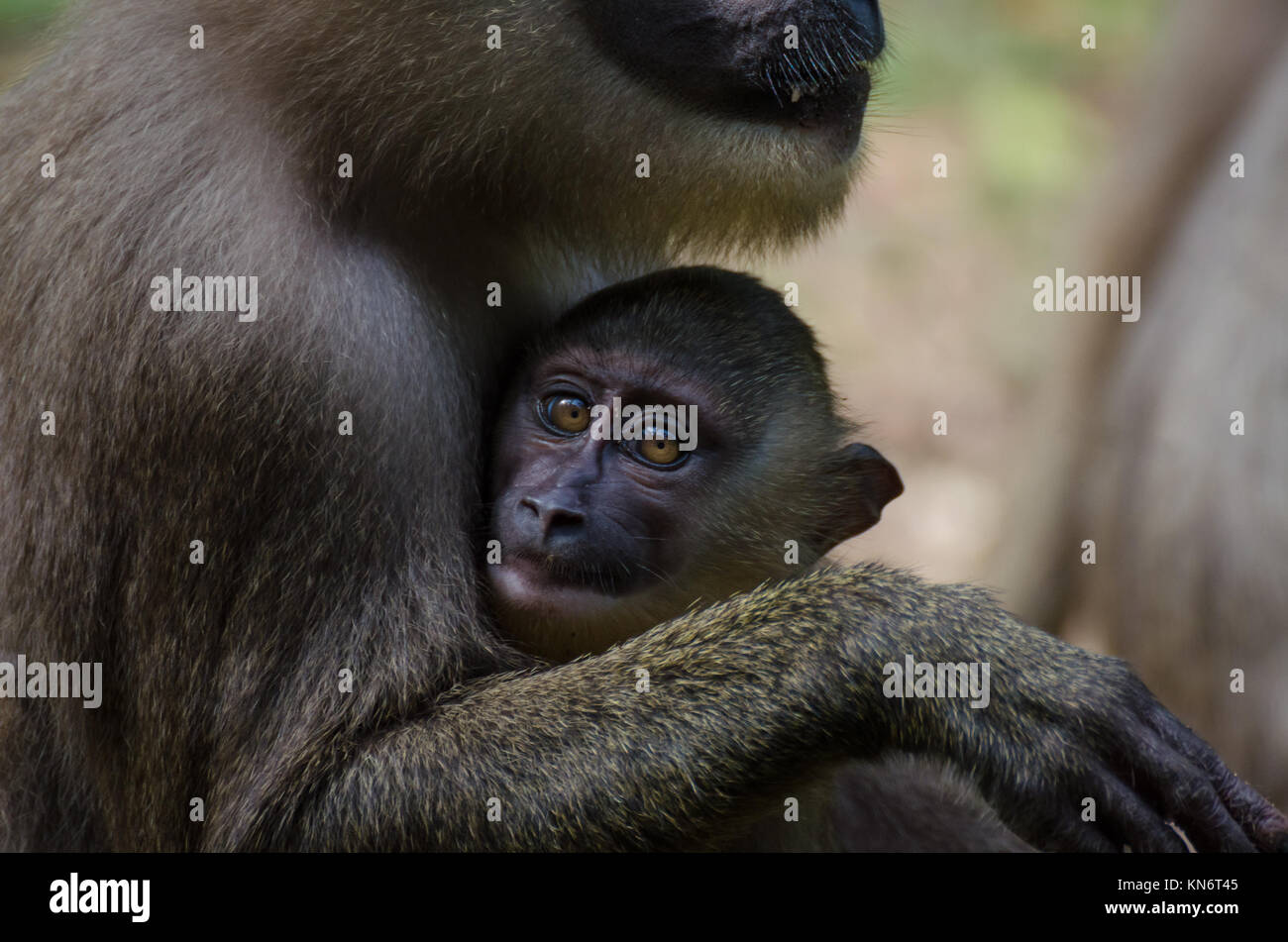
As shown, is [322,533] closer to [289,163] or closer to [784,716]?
[289,163]

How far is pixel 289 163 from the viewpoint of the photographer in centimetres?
413

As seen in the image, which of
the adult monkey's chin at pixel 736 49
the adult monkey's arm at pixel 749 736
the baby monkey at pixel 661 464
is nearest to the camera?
the adult monkey's arm at pixel 749 736

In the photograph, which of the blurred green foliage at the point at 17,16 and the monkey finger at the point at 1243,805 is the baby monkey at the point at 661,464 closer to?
the monkey finger at the point at 1243,805

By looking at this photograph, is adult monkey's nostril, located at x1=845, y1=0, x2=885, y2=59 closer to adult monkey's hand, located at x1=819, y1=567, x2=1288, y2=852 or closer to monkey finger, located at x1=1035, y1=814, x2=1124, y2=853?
adult monkey's hand, located at x1=819, y1=567, x2=1288, y2=852

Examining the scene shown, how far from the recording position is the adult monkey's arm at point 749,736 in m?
3.75

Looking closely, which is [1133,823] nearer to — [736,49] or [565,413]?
[565,413]

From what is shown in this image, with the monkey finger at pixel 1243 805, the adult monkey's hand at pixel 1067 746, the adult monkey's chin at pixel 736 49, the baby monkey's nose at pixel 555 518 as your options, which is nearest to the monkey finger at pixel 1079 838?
the adult monkey's hand at pixel 1067 746

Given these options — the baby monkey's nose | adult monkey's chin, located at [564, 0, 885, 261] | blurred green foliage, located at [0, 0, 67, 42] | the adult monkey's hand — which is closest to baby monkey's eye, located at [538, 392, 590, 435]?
the baby monkey's nose

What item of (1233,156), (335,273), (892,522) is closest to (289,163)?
(335,273)

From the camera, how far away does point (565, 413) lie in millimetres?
4426

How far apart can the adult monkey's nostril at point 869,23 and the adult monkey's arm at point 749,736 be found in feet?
4.80

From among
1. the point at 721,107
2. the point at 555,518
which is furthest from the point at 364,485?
the point at 721,107

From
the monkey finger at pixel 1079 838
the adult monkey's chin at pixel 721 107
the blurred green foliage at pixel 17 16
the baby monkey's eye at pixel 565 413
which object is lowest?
the monkey finger at pixel 1079 838

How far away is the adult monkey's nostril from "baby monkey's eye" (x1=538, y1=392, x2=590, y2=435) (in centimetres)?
123
